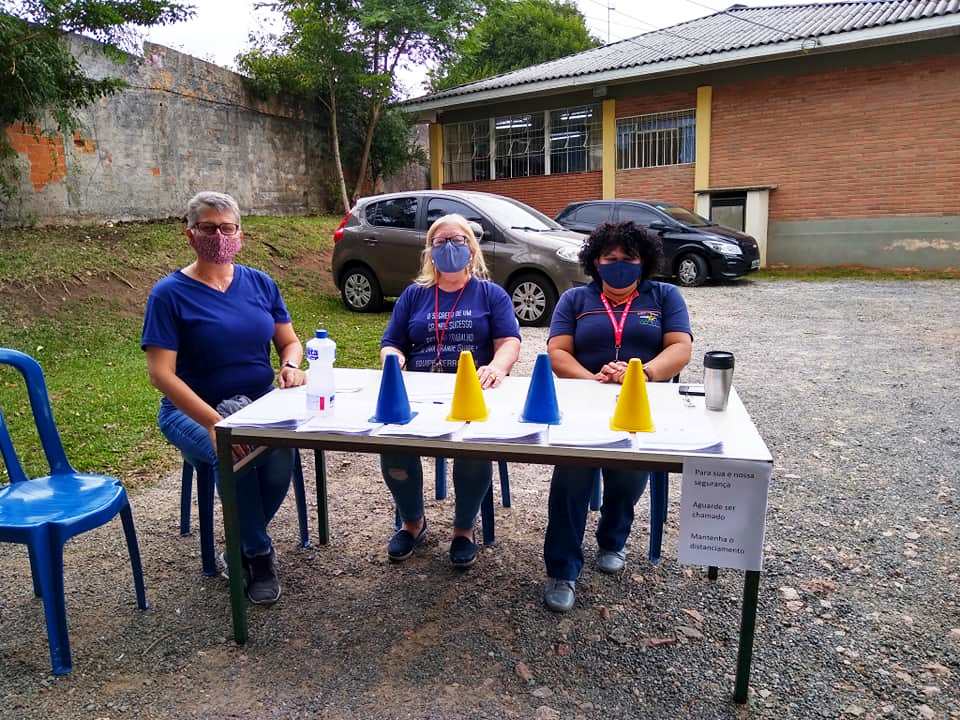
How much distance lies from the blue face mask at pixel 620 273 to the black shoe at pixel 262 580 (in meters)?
1.76

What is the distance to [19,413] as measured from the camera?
16.9 feet

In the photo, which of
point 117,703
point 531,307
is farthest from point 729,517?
point 531,307

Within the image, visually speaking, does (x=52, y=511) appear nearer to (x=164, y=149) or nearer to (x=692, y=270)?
(x=692, y=270)

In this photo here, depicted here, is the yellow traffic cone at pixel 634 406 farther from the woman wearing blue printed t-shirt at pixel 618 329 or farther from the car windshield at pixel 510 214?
the car windshield at pixel 510 214

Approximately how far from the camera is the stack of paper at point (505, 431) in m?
2.23

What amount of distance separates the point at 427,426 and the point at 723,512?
0.93m

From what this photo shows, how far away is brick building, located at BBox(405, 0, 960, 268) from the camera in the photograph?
13.1 meters

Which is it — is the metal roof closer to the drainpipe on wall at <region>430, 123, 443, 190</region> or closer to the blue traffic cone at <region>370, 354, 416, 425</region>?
the drainpipe on wall at <region>430, 123, 443, 190</region>

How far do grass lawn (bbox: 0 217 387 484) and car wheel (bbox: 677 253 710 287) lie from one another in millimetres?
5486

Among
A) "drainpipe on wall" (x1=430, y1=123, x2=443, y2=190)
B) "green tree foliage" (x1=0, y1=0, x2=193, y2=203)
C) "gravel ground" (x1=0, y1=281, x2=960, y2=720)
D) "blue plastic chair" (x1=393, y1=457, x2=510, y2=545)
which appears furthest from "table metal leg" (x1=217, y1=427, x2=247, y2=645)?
"drainpipe on wall" (x1=430, y1=123, x2=443, y2=190)

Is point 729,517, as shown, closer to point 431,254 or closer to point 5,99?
point 431,254

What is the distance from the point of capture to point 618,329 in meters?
3.15

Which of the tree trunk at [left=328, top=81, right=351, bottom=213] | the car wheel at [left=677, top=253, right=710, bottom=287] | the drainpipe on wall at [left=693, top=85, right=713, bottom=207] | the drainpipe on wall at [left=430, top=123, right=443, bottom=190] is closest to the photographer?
the car wheel at [left=677, top=253, right=710, bottom=287]

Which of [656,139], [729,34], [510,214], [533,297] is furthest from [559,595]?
[729,34]
